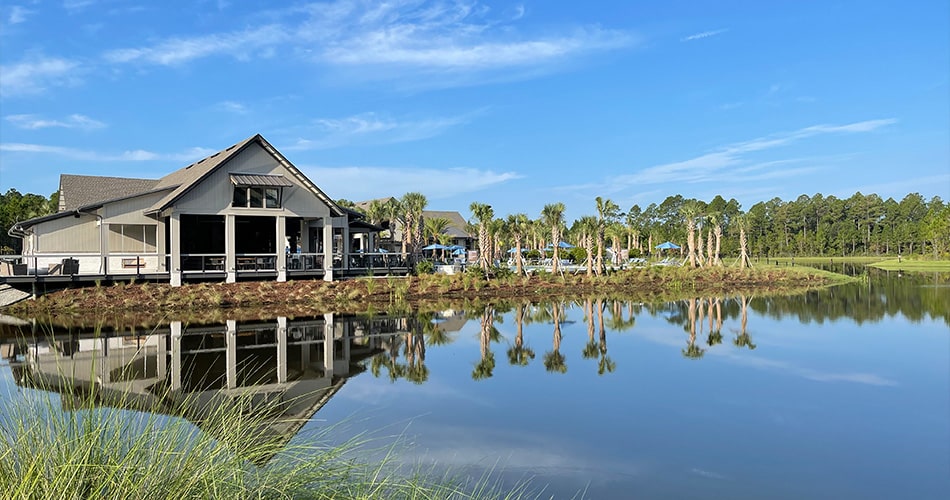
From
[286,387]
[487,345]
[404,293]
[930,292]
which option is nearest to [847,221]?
[930,292]

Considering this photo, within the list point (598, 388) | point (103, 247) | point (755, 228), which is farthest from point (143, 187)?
point (755, 228)

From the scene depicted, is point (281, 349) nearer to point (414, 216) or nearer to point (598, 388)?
point (598, 388)

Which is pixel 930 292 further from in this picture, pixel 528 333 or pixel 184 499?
pixel 184 499

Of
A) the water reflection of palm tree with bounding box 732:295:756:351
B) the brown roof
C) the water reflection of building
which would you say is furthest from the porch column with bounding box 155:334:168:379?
the brown roof

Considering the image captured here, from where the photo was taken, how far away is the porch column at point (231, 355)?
1139 cm

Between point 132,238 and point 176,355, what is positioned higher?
point 132,238

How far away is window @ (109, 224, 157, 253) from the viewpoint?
28.4 meters

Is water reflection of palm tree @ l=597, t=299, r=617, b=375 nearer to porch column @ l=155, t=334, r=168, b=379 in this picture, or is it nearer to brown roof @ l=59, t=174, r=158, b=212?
porch column @ l=155, t=334, r=168, b=379

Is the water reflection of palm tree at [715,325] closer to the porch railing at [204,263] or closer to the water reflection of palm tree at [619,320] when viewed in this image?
the water reflection of palm tree at [619,320]

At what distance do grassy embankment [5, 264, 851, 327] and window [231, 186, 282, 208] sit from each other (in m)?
3.52

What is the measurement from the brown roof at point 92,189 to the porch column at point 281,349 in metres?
15.2

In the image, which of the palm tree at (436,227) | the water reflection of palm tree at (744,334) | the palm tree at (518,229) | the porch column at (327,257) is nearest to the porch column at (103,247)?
the porch column at (327,257)

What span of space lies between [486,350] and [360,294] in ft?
42.8

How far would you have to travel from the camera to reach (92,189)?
32.3 metres
